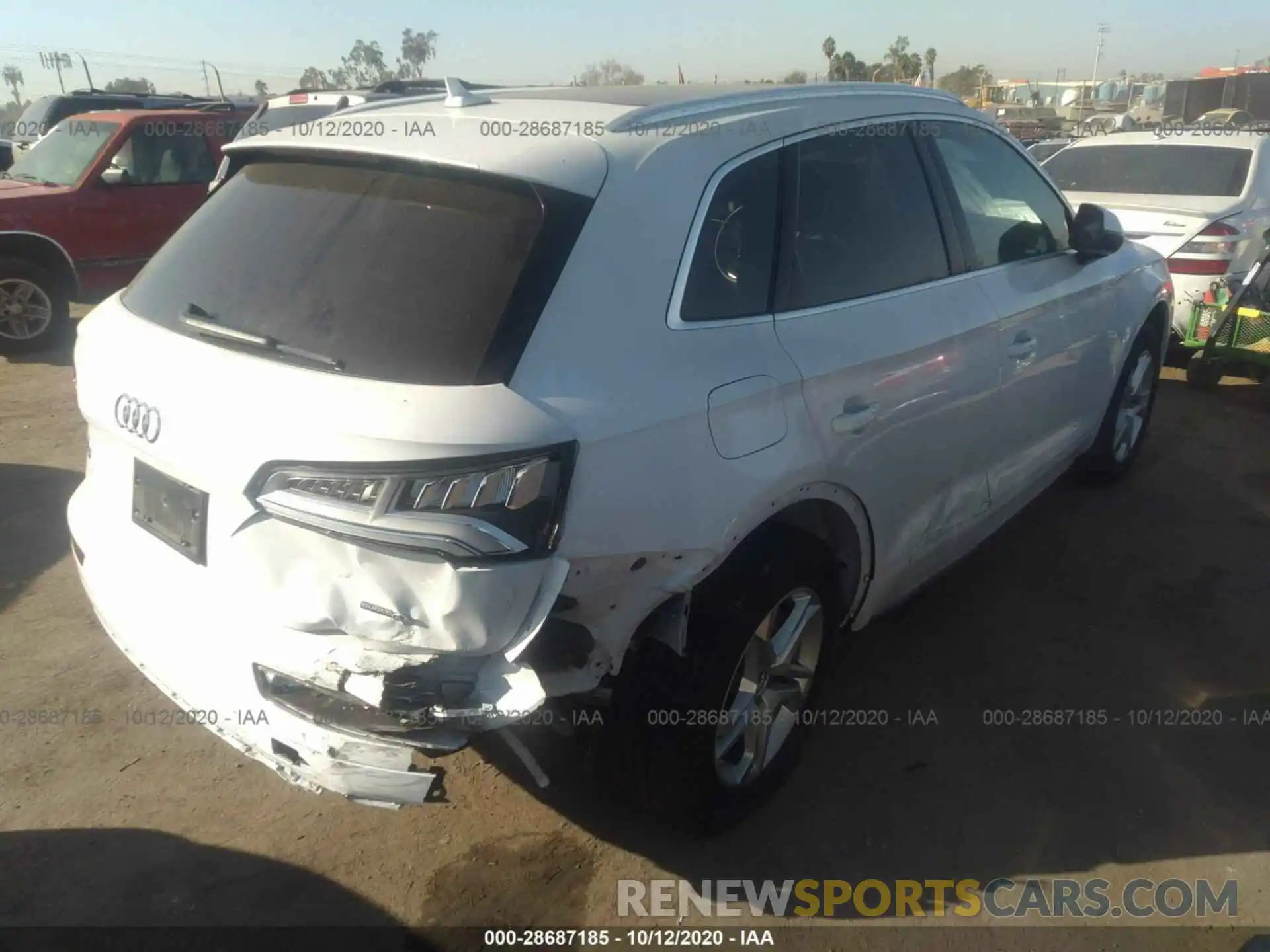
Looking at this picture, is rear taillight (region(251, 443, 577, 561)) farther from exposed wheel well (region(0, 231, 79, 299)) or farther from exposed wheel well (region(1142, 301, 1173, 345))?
exposed wheel well (region(0, 231, 79, 299))

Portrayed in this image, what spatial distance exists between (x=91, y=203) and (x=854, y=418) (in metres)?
7.69

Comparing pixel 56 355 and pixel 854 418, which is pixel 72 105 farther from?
pixel 854 418

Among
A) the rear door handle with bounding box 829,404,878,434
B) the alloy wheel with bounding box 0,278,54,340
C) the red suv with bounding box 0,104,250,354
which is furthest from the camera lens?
the red suv with bounding box 0,104,250,354

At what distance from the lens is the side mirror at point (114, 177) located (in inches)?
320

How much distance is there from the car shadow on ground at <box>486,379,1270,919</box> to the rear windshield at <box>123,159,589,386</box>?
115cm

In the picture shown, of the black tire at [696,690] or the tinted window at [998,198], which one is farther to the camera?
the tinted window at [998,198]

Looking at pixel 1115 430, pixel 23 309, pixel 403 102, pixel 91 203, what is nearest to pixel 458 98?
pixel 403 102

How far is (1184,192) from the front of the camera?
761cm

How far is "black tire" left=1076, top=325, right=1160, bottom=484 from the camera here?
4.71 meters

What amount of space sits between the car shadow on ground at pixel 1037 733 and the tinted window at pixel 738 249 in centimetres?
121

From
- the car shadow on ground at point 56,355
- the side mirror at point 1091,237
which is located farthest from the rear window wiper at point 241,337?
the car shadow on ground at point 56,355

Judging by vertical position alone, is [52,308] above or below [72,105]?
below

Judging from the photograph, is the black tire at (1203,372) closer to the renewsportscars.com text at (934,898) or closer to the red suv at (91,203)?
the renewsportscars.com text at (934,898)

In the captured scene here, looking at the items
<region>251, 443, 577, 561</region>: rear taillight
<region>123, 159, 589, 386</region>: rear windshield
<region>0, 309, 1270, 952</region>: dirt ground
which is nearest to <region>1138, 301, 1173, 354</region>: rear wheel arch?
<region>0, 309, 1270, 952</region>: dirt ground
